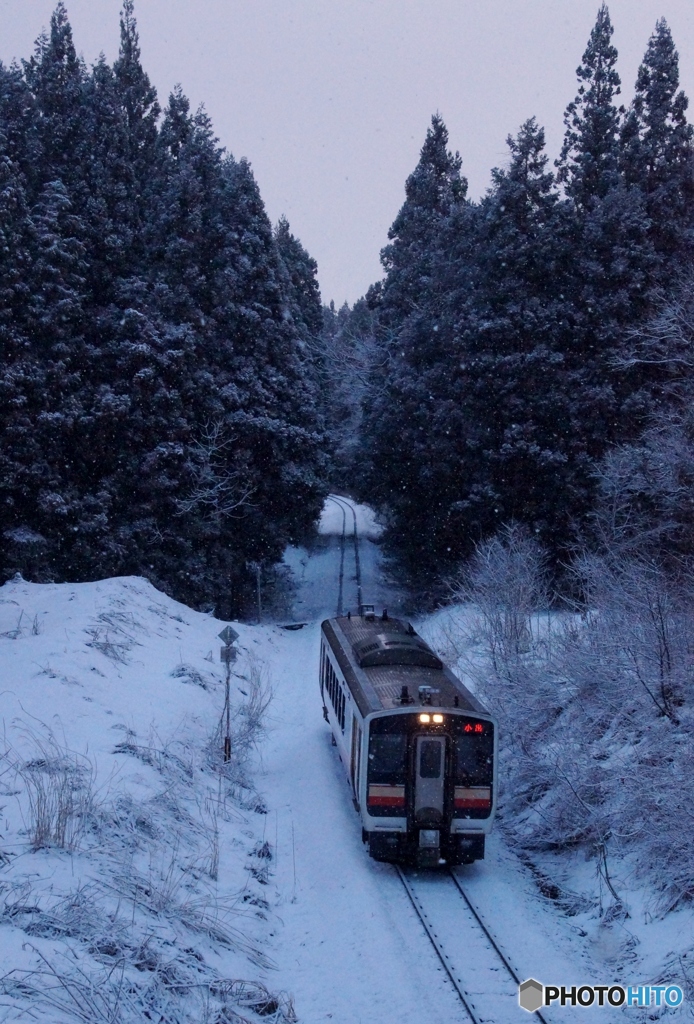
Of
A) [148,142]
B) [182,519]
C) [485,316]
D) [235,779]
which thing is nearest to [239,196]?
[148,142]

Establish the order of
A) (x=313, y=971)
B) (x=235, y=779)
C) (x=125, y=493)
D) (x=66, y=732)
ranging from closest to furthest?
(x=313, y=971)
(x=66, y=732)
(x=235, y=779)
(x=125, y=493)

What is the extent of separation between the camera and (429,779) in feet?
38.8

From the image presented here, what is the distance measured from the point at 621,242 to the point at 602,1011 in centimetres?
2667

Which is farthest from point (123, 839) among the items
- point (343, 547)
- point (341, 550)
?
point (343, 547)

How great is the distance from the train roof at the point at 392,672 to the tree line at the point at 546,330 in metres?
11.5

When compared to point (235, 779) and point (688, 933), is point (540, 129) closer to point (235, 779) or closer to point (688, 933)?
point (235, 779)

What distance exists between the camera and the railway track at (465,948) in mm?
8547

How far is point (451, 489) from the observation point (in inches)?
1225

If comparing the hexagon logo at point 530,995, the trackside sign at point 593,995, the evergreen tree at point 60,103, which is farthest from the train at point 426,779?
the evergreen tree at point 60,103

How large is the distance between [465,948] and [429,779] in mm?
2417

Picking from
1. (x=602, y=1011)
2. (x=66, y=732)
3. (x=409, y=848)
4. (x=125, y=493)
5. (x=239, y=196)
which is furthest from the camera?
(x=239, y=196)

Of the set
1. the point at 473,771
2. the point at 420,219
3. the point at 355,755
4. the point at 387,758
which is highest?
the point at 420,219

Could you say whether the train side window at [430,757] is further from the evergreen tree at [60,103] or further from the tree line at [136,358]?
the evergreen tree at [60,103]

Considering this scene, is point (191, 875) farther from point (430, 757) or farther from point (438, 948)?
point (430, 757)
